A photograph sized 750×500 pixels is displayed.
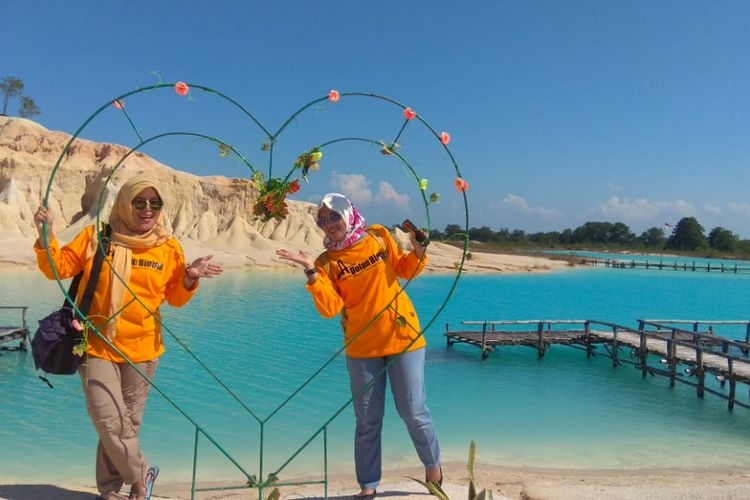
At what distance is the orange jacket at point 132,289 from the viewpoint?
10.2ft

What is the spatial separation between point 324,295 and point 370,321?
31 centimetres

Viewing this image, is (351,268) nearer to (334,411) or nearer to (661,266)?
(334,411)

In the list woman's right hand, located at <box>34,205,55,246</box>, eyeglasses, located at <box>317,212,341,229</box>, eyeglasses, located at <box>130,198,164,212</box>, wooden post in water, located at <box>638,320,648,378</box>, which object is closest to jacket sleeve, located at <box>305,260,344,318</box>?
eyeglasses, located at <box>317,212,341,229</box>

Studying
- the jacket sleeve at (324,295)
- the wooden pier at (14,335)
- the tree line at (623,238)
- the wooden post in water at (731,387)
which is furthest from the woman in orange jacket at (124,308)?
the tree line at (623,238)

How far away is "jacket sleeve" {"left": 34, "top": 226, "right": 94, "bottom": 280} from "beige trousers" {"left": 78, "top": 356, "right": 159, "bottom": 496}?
48 centimetres

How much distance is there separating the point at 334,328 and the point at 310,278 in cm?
1544

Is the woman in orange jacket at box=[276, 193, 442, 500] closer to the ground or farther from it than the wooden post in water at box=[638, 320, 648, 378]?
farther from it

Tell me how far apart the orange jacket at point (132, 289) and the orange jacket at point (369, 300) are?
858 millimetres

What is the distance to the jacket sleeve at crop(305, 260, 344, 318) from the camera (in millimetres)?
3248

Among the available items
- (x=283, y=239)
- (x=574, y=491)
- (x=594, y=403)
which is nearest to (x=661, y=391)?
(x=594, y=403)

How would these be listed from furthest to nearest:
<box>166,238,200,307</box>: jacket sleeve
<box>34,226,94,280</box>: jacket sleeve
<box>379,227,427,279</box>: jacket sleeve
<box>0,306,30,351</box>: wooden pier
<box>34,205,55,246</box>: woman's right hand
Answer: <box>0,306,30,351</box>: wooden pier → <box>379,227,427,279</box>: jacket sleeve → <box>166,238,200,307</box>: jacket sleeve → <box>34,226,94,280</box>: jacket sleeve → <box>34,205,55,246</box>: woman's right hand

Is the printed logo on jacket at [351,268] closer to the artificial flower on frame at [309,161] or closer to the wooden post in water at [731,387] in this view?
the artificial flower on frame at [309,161]

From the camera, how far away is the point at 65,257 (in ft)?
10.2

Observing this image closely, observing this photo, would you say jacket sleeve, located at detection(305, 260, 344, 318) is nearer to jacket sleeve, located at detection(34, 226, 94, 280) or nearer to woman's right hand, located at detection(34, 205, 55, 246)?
jacket sleeve, located at detection(34, 226, 94, 280)
